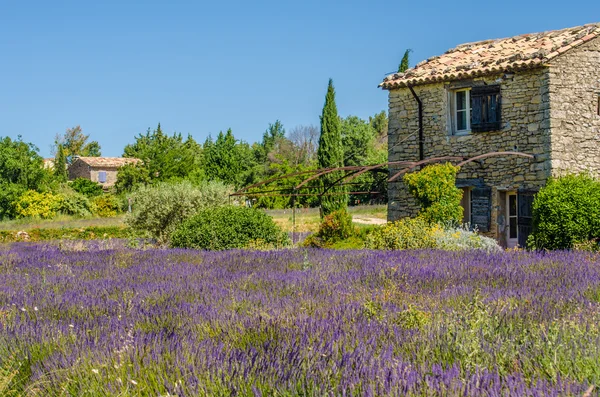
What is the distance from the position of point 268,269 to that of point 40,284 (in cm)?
202

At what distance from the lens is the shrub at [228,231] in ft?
41.8

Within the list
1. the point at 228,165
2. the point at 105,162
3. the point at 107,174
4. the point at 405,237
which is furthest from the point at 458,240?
the point at 105,162

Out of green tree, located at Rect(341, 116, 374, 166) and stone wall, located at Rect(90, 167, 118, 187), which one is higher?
green tree, located at Rect(341, 116, 374, 166)

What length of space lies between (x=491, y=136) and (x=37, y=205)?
27.5 metres

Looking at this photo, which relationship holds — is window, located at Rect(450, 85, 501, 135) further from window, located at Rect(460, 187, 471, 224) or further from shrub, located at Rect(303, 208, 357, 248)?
shrub, located at Rect(303, 208, 357, 248)

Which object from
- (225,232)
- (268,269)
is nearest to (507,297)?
(268,269)

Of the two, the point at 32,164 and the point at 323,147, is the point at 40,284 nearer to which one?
the point at 323,147

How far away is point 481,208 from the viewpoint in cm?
1490

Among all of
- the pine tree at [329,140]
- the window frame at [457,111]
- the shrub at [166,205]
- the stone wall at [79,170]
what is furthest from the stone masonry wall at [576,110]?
the stone wall at [79,170]

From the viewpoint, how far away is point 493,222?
1496 centimetres

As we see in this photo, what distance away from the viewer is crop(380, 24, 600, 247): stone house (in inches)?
551

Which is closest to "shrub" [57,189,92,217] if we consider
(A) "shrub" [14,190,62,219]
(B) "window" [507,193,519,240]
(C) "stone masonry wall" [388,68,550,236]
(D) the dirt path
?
(A) "shrub" [14,190,62,219]

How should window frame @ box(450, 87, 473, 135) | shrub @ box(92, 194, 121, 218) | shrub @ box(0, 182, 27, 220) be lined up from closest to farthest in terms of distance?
window frame @ box(450, 87, 473, 135) < shrub @ box(0, 182, 27, 220) < shrub @ box(92, 194, 121, 218)

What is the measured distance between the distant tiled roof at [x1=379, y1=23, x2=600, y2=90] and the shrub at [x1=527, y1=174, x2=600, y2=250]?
2821mm
